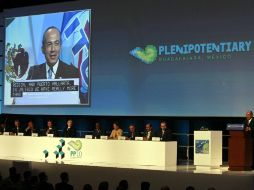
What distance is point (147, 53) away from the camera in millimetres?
12469

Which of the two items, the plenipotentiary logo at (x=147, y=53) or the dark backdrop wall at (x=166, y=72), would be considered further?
the plenipotentiary logo at (x=147, y=53)

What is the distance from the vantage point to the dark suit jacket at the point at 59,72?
1338 centimetres

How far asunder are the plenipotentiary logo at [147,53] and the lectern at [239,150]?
3.66 m

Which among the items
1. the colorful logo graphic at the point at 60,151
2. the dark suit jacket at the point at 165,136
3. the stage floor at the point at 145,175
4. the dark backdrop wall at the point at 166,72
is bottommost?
the stage floor at the point at 145,175

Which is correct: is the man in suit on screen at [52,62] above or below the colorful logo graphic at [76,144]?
above

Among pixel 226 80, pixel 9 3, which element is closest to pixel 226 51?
pixel 226 80

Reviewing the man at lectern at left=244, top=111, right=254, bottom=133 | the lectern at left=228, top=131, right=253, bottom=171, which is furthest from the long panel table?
the man at lectern at left=244, top=111, right=254, bottom=133

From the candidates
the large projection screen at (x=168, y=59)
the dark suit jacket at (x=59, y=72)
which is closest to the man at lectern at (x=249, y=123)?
the large projection screen at (x=168, y=59)

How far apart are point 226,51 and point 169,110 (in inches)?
73.3

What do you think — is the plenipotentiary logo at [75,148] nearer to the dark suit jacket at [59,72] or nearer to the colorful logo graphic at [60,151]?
the colorful logo graphic at [60,151]

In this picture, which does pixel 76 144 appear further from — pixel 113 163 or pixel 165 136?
pixel 165 136

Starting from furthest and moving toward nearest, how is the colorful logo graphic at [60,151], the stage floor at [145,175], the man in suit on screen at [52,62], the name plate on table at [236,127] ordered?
the man in suit on screen at [52,62]
the colorful logo graphic at [60,151]
the name plate on table at [236,127]
the stage floor at [145,175]

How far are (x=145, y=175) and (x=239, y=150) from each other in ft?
5.54

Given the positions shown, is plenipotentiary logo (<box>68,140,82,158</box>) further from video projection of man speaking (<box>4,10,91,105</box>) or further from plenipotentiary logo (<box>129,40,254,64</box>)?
plenipotentiary logo (<box>129,40,254,64</box>)
